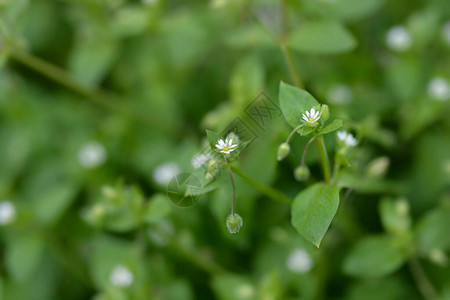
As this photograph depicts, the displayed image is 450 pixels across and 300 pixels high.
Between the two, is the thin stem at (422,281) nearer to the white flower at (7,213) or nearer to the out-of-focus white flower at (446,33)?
the out-of-focus white flower at (446,33)

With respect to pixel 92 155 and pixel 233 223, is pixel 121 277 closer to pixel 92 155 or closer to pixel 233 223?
pixel 92 155

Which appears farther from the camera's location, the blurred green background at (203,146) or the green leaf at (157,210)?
the blurred green background at (203,146)

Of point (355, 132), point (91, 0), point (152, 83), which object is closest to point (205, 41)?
point (152, 83)

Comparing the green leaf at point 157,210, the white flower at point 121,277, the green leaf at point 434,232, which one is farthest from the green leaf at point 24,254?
the green leaf at point 434,232

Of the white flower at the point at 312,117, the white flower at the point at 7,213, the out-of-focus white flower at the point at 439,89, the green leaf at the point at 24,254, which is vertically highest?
the white flower at the point at 312,117

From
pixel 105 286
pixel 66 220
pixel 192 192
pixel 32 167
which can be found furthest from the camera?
pixel 32 167

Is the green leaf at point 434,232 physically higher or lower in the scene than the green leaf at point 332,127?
lower

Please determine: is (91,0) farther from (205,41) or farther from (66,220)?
(66,220)
